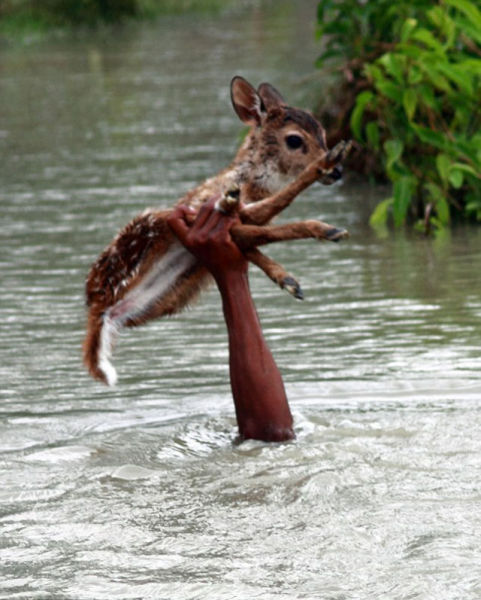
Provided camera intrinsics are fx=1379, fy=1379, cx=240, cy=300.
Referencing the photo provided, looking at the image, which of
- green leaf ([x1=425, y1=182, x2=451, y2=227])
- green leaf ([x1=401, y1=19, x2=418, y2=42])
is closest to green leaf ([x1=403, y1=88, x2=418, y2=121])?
green leaf ([x1=401, y1=19, x2=418, y2=42])

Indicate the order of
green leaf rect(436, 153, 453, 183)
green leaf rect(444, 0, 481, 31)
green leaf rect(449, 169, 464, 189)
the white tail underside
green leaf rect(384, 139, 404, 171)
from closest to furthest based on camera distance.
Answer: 1. the white tail underside
2. green leaf rect(444, 0, 481, 31)
3. green leaf rect(449, 169, 464, 189)
4. green leaf rect(436, 153, 453, 183)
5. green leaf rect(384, 139, 404, 171)

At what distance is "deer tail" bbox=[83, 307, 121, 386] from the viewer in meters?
5.30

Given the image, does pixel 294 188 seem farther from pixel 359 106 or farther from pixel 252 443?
pixel 359 106

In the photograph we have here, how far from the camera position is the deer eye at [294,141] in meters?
5.50

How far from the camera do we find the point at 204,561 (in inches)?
164

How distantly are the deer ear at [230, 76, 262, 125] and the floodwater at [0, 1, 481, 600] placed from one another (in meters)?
1.23

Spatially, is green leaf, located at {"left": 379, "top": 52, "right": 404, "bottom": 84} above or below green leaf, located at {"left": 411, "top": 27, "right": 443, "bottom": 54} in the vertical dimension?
below

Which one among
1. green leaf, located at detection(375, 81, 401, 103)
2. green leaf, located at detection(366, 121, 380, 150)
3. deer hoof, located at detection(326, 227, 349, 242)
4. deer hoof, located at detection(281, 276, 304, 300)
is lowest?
green leaf, located at detection(366, 121, 380, 150)

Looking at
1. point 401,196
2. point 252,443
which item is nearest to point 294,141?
point 252,443

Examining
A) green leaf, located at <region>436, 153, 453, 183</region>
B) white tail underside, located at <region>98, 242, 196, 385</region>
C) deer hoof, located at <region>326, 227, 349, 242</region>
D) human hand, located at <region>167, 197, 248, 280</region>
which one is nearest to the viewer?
deer hoof, located at <region>326, 227, 349, 242</region>

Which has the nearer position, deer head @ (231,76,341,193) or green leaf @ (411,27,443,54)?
deer head @ (231,76,341,193)

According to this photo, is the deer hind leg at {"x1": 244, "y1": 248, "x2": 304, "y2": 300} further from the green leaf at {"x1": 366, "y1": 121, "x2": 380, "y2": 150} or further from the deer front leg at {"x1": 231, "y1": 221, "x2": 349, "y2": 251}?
the green leaf at {"x1": 366, "y1": 121, "x2": 380, "y2": 150}

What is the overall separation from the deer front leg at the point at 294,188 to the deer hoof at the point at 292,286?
36 cm

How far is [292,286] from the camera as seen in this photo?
4547 mm
